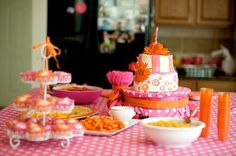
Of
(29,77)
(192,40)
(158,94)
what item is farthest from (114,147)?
(192,40)

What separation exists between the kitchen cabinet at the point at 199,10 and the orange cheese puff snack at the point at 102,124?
2883 mm

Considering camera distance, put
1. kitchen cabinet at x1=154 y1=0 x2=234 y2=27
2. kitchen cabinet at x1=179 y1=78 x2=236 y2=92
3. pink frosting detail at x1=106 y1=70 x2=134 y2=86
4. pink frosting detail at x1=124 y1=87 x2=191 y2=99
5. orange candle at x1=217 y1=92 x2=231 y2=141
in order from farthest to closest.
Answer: kitchen cabinet at x1=154 y1=0 x2=234 y2=27
kitchen cabinet at x1=179 y1=78 x2=236 y2=92
pink frosting detail at x1=106 y1=70 x2=134 y2=86
pink frosting detail at x1=124 y1=87 x2=191 y2=99
orange candle at x1=217 y1=92 x2=231 y2=141

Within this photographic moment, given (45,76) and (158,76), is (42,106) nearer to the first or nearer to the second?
(45,76)

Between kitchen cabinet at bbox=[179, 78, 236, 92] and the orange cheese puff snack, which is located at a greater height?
the orange cheese puff snack

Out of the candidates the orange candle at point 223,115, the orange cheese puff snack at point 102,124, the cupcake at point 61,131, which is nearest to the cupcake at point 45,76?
the cupcake at point 61,131

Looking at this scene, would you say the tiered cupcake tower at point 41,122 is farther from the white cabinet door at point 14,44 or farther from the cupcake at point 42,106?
the white cabinet door at point 14,44

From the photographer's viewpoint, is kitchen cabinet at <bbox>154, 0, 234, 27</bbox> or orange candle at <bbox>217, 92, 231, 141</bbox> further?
kitchen cabinet at <bbox>154, 0, 234, 27</bbox>

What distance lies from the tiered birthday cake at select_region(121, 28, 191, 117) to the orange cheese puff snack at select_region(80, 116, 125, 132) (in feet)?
0.74

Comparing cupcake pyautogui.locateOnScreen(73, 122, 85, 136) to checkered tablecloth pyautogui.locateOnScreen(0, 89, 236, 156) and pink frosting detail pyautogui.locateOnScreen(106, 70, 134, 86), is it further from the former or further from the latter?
pink frosting detail pyautogui.locateOnScreen(106, 70, 134, 86)

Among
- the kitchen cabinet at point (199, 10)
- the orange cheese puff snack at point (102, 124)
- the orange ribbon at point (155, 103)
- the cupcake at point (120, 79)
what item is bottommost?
the orange cheese puff snack at point (102, 124)

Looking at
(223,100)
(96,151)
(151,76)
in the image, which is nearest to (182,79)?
(151,76)

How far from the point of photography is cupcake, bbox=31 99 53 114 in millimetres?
1516

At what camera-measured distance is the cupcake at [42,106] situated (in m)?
1.52

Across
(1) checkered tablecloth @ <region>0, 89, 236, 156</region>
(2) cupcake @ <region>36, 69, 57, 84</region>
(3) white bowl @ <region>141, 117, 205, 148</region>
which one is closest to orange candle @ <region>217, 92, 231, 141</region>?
(1) checkered tablecloth @ <region>0, 89, 236, 156</region>
